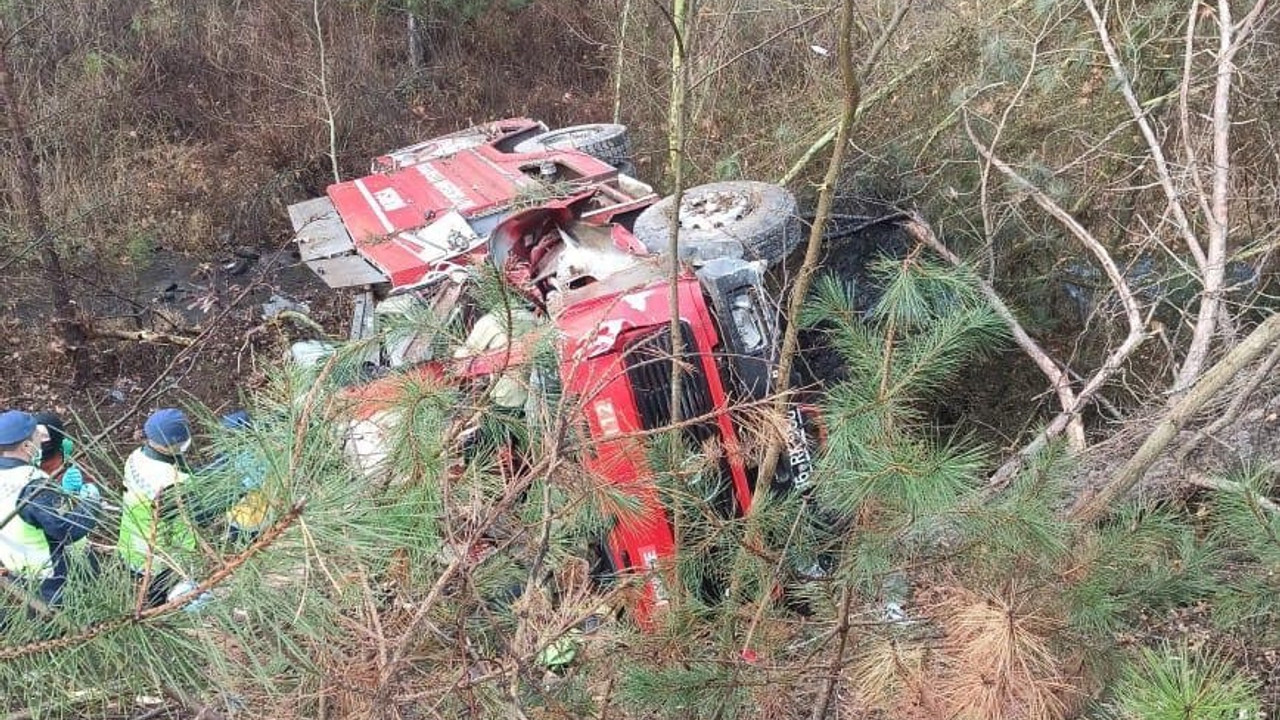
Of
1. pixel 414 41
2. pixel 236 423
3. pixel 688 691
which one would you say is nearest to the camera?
pixel 236 423

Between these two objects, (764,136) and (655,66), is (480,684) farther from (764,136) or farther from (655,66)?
(655,66)

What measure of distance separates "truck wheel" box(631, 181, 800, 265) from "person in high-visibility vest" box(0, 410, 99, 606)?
2503 millimetres

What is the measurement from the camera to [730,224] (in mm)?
4555

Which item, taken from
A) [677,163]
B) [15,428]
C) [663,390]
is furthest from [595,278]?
[15,428]

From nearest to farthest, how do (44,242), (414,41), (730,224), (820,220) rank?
(820,220), (730,224), (44,242), (414,41)

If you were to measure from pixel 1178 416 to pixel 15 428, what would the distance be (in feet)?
11.9

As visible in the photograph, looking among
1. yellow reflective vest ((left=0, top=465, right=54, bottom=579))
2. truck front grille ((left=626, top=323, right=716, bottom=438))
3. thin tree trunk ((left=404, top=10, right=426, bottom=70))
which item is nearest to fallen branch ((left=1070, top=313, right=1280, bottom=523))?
truck front grille ((left=626, top=323, right=716, bottom=438))

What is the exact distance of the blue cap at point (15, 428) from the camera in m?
3.37

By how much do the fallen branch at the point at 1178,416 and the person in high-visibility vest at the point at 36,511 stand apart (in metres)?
2.14

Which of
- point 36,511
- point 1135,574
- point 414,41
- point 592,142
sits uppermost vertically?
point 36,511

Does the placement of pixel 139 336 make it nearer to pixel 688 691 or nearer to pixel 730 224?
pixel 730 224

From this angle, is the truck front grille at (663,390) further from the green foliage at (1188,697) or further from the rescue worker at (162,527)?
the rescue worker at (162,527)

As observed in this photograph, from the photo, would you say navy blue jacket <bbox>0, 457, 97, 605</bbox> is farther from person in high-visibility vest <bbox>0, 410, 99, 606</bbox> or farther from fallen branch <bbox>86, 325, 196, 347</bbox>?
fallen branch <bbox>86, 325, 196, 347</bbox>

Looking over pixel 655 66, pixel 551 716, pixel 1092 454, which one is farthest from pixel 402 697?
pixel 655 66
